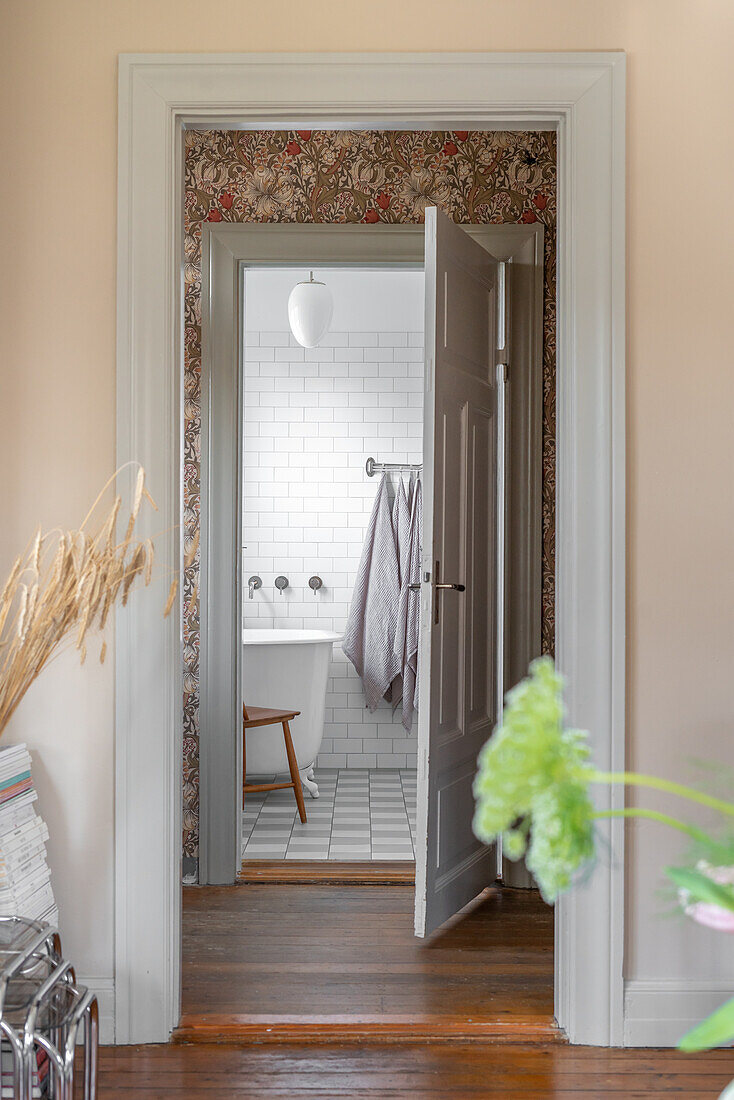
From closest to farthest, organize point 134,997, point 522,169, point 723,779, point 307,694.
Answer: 1. point 723,779
2. point 134,997
3. point 522,169
4. point 307,694

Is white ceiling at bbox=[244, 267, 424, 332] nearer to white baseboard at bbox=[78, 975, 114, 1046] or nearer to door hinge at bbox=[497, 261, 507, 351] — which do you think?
door hinge at bbox=[497, 261, 507, 351]

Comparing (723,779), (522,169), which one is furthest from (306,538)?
(723,779)

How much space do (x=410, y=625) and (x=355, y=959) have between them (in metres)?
2.71

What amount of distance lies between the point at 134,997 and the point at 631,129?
7.74ft

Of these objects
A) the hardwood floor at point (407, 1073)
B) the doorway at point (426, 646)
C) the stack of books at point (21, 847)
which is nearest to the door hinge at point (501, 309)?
the doorway at point (426, 646)

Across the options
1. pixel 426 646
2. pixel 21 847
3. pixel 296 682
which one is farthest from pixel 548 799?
pixel 296 682

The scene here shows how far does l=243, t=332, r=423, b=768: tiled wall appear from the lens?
539 centimetres

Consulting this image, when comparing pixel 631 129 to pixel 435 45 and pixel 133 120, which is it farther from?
pixel 133 120

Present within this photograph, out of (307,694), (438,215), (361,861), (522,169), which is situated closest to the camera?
(438,215)

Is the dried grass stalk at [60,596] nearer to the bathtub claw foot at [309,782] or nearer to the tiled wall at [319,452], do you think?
the bathtub claw foot at [309,782]

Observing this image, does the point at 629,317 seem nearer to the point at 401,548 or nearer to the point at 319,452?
the point at 401,548

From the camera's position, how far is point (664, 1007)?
7.30 ft

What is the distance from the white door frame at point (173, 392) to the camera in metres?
2.21

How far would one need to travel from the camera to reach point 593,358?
7.35ft
